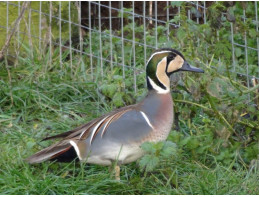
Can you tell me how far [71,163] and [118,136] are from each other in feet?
1.16

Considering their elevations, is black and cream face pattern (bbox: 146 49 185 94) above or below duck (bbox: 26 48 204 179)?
above

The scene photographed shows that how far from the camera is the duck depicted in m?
4.84

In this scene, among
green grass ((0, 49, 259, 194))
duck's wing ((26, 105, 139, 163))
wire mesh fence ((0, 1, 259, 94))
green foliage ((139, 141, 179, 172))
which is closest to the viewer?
green foliage ((139, 141, 179, 172))

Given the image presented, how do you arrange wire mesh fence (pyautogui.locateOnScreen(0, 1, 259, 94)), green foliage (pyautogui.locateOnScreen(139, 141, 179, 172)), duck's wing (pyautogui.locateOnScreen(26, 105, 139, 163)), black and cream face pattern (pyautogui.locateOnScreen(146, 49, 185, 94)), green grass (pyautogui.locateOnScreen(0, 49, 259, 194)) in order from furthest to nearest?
wire mesh fence (pyautogui.locateOnScreen(0, 1, 259, 94))
black and cream face pattern (pyautogui.locateOnScreen(146, 49, 185, 94))
duck's wing (pyautogui.locateOnScreen(26, 105, 139, 163))
green grass (pyautogui.locateOnScreen(0, 49, 259, 194))
green foliage (pyautogui.locateOnScreen(139, 141, 179, 172))

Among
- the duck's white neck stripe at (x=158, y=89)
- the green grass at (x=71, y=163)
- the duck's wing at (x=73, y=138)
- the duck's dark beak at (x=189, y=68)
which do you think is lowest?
the green grass at (x=71, y=163)

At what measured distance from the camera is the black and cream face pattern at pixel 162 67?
5.06 metres

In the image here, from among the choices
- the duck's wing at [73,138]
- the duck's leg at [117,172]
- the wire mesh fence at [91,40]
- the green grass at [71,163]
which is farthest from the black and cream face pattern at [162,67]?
the wire mesh fence at [91,40]

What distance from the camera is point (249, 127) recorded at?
18.2 feet

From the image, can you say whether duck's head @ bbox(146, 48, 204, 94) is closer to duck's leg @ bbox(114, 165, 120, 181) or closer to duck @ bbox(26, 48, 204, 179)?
duck @ bbox(26, 48, 204, 179)

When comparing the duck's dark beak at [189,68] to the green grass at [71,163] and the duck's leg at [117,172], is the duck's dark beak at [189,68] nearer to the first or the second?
the green grass at [71,163]

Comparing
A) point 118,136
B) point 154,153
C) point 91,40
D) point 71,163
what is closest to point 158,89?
point 118,136

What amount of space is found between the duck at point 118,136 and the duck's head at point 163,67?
0.03 meters

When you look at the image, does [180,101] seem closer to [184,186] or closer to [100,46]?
[184,186]

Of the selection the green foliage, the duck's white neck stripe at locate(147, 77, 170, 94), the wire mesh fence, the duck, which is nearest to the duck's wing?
the duck
